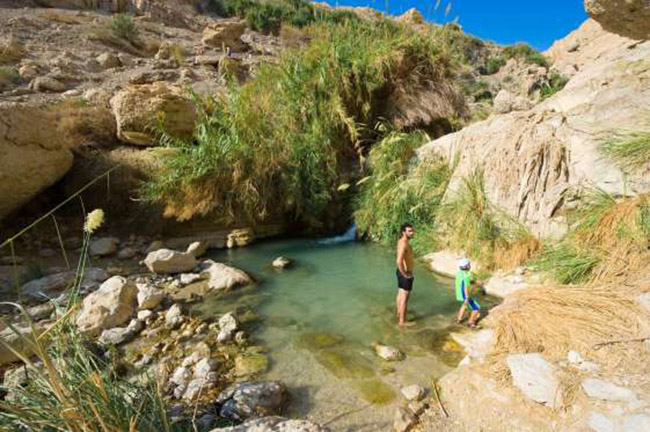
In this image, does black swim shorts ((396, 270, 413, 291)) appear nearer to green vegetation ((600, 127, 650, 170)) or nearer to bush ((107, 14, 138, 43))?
green vegetation ((600, 127, 650, 170))

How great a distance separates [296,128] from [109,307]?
5.00 m

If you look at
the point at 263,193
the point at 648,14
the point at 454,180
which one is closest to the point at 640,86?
the point at 454,180

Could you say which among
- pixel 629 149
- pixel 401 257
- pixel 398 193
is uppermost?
pixel 629 149

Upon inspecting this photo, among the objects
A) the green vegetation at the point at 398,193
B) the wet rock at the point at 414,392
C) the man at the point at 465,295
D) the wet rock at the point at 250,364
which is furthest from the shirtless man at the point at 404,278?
the green vegetation at the point at 398,193

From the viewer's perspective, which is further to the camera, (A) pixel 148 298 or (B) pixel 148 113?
(B) pixel 148 113

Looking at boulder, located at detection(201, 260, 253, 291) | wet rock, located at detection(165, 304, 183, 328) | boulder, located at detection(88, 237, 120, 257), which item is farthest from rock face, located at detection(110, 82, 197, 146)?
wet rock, located at detection(165, 304, 183, 328)

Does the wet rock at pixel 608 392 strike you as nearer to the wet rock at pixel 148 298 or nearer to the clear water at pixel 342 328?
the clear water at pixel 342 328

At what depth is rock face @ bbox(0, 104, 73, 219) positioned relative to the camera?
562 centimetres

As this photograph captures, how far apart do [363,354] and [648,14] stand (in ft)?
11.9

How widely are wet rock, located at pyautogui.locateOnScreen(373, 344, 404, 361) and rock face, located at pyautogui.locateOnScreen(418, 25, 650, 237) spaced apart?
122 inches

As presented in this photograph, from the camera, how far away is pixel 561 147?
548cm

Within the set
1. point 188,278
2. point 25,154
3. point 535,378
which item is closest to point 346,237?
point 188,278

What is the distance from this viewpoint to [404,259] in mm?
4387

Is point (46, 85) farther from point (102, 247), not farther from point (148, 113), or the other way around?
point (102, 247)
